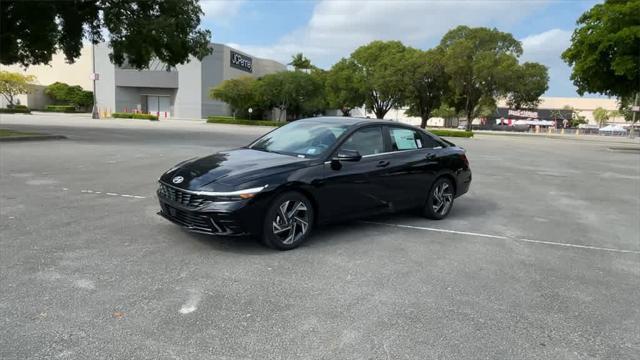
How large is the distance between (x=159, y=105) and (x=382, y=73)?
122 feet

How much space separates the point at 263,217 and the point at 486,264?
243 centimetres

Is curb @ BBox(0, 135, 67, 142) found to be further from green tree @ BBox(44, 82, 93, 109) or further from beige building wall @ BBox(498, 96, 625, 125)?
beige building wall @ BBox(498, 96, 625, 125)

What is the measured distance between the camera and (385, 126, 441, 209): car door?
20.6 ft

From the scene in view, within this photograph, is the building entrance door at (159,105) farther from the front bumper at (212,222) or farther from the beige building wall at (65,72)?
the front bumper at (212,222)

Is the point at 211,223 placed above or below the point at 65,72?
below

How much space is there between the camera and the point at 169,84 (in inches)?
2694

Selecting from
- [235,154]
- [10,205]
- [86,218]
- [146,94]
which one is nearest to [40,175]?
[10,205]

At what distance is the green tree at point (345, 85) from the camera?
5597 cm

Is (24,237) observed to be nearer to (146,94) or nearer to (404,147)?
(404,147)

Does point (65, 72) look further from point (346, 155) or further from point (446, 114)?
point (346, 155)

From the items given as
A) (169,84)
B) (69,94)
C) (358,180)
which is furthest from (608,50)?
(69,94)

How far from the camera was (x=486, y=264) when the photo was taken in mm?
5145

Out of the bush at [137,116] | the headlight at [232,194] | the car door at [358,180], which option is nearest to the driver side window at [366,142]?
the car door at [358,180]

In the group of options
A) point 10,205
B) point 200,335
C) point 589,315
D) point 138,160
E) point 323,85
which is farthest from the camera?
point 323,85
